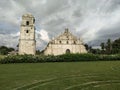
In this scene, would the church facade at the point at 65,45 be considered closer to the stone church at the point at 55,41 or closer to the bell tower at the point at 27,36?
the stone church at the point at 55,41

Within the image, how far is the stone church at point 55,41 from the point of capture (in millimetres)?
57031

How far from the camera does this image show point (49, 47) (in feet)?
206

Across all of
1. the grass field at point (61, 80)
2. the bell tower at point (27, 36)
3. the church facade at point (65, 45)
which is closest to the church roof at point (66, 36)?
the church facade at point (65, 45)

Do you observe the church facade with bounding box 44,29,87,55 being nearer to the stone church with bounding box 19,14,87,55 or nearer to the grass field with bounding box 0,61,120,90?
the stone church with bounding box 19,14,87,55

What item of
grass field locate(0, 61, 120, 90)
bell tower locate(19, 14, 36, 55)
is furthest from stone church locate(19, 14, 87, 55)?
grass field locate(0, 61, 120, 90)

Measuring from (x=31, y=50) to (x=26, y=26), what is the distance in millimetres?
6964

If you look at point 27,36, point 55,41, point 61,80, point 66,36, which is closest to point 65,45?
point 66,36

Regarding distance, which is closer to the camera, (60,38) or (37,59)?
(37,59)

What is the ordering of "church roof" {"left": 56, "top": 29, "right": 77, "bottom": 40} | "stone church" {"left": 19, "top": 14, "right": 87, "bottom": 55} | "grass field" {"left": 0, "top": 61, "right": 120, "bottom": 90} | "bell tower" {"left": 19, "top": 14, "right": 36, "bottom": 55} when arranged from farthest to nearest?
"church roof" {"left": 56, "top": 29, "right": 77, "bottom": 40} < "stone church" {"left": 19, "top": 14, "right": 87, "bottom": 55} < "bell tower" {"left": 19, "top": 14, "right": 36, "bottom": 55} < "grass field" {"left": 0, "top": 61, "right": 120, "bottom": 90}

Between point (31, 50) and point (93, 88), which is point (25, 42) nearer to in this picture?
point (31, 50)

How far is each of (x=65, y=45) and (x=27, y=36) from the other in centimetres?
Answer: 1227

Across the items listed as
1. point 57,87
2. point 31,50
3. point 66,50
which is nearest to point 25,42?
point 31,50

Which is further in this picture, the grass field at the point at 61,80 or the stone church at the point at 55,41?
the stone church at the point at 55,41

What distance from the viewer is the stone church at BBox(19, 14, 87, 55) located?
2245 inches
